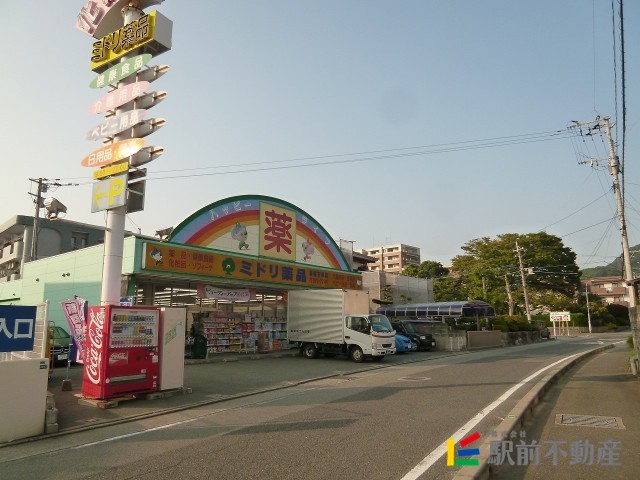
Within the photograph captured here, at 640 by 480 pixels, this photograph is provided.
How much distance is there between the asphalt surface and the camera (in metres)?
5.71

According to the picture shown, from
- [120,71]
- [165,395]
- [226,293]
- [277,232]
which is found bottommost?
[165,395]

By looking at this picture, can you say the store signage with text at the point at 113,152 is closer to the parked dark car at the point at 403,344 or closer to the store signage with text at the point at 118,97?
the store signage with text at the point at 118,97

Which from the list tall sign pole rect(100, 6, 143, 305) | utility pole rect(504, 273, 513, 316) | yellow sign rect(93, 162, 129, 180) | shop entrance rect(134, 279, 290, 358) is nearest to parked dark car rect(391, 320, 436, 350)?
shop entrance rect(134, 279, 290, 358)

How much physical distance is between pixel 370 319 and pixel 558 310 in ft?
159

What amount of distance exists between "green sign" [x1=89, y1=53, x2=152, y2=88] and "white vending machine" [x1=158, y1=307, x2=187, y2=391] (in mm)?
6623

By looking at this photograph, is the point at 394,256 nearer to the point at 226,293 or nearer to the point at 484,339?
the point at 484,339

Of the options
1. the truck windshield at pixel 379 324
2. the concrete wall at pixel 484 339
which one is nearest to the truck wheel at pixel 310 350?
→ the truck windshield at pixel 379 324

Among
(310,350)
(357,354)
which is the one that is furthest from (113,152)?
(310,350)

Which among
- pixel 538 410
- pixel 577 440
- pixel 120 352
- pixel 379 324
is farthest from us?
pixel 379 324

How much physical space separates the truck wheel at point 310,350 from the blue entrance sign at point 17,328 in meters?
14.6

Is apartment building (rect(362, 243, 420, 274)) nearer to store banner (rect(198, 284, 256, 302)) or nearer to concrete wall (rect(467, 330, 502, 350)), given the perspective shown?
concrete wall (rect(467, 330, 502, 350))

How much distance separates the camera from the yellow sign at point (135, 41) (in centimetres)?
1246

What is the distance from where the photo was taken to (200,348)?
19219mm

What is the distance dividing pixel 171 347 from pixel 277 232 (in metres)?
13.1
